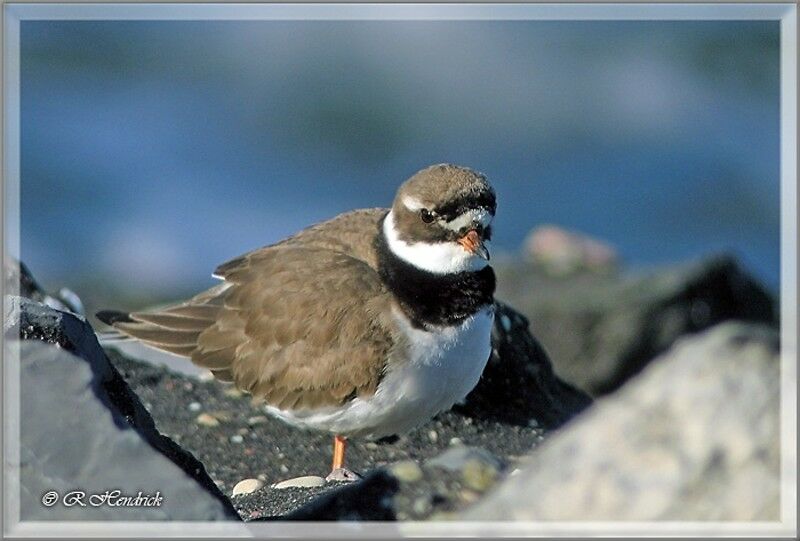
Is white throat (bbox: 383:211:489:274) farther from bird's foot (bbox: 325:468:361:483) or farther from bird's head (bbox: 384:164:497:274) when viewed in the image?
bird's foot (bbox: 325:468:361:483)

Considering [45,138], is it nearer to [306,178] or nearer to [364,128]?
[306,178]

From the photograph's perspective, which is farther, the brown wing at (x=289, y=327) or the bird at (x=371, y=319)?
the brown wing at (x=289, y=327)

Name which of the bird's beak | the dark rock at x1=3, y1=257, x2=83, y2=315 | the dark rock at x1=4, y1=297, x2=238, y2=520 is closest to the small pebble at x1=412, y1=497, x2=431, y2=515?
the dark rock at x1=4, y1=297, x2=238, y2=520

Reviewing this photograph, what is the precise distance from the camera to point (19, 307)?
477cm

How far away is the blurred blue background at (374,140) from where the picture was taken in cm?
1234

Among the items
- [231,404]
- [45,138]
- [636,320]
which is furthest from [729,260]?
[45,138]

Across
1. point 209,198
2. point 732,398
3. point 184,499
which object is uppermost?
point 732,398

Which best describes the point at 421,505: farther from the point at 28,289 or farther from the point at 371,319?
the point at 28,289

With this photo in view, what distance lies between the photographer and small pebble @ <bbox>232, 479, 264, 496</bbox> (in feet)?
18.7

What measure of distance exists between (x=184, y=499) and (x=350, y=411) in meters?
1.60

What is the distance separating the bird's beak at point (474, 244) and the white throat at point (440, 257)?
59 mm

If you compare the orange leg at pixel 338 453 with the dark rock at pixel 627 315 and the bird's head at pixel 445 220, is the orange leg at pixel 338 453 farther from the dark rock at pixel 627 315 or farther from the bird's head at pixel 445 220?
the dark rock at pixel 627 315

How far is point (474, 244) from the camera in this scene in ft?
18.5

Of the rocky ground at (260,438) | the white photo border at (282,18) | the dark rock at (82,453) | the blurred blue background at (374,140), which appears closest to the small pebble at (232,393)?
the rocky ground at (260,438)
